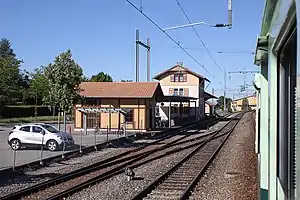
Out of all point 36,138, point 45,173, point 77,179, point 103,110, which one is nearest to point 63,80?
point 36,138

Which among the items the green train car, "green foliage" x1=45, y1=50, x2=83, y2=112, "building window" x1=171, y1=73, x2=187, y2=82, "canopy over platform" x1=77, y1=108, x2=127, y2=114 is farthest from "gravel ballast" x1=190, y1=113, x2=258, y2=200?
"building window" x1=171, y1=73, x2=187, y2=82

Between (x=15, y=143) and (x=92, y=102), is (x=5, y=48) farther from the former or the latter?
(x=15, y=143)

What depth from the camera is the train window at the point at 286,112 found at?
2783 millimetres

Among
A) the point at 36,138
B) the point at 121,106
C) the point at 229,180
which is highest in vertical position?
the point at 121,106

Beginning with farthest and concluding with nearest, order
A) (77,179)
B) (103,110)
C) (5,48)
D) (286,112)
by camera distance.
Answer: (5,48) → (103,110) → (77,179) → (286,112)

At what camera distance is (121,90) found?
4591cm

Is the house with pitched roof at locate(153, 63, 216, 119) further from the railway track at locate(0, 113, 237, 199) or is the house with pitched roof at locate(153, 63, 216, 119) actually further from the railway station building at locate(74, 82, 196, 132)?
the railway track at locate(0, 113, 237, 199)

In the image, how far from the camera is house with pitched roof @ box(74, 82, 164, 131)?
142ft

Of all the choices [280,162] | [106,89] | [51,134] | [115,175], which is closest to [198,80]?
[106,89]

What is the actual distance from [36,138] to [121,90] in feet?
69.7

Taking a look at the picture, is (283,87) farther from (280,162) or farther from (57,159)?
(57,159)

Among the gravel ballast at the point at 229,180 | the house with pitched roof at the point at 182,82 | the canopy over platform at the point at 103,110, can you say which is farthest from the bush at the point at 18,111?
the gravel ballast at the point at 229,180

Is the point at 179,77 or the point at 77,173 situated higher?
the point at 179,77

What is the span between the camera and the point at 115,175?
1659cm
